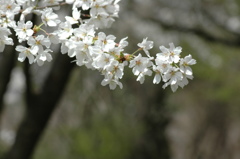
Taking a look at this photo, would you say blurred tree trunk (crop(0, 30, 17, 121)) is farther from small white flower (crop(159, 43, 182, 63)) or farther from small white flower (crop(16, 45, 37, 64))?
small white flower (crop(159, 43, 182, 63))

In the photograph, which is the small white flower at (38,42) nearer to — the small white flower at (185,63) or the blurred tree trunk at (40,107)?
the small white flower at (185,63)

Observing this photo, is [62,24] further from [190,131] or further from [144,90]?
[190,131]

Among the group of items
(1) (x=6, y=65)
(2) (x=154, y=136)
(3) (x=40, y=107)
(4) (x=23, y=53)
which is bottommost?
(2) (x=154, y=136)

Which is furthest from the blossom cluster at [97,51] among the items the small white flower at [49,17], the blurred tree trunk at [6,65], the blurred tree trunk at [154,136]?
the blurred tree trunk at [154,136]

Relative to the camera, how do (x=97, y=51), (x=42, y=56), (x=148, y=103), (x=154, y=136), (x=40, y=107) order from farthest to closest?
1. (x=148, y=103)
2. (x=154, y=136)
3. (x=40, y=107)
4. (x=42, y=56)
5. (x=97, y=51)

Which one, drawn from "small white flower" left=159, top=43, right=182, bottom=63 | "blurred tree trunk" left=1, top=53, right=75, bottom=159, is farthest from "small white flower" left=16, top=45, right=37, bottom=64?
"blurred tree trunk" left=1, top=53, right=75, bottom=159

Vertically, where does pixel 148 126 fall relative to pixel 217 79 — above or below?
below

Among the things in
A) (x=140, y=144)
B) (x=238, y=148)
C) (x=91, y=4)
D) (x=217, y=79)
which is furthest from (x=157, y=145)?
(x=91, y=4)

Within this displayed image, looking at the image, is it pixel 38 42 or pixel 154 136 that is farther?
pixel 154 136

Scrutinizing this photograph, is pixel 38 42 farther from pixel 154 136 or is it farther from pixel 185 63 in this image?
pixel 154 136

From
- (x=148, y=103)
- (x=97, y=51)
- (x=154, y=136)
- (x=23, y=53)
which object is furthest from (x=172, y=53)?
(x=148, y=103)
